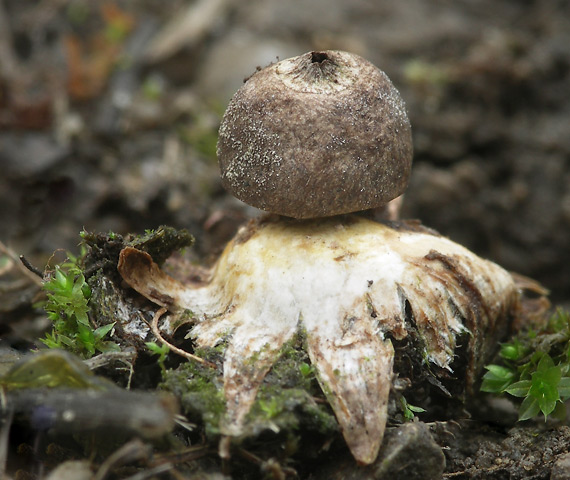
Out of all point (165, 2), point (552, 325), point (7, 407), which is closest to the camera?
point (7, 407)

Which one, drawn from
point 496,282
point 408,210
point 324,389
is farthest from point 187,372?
point 408,210

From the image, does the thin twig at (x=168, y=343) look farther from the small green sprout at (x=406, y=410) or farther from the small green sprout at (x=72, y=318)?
the small green sprout at (x=406, y=410)

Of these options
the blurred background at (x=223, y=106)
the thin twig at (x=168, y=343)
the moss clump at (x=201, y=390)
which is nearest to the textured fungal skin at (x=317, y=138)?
the thin twig at (x=168, y=343)

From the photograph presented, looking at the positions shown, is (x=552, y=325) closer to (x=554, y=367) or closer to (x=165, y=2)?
(x=554, y=367)

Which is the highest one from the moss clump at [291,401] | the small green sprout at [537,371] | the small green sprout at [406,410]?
the moss clump at [291,401]

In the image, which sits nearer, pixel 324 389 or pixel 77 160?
pixel 324 389

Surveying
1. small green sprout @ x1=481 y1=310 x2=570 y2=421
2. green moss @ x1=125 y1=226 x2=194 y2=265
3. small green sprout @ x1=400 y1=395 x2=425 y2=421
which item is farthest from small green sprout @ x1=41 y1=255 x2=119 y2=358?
small green sprout @ x1=481 y1=310 x2=570 y2=421

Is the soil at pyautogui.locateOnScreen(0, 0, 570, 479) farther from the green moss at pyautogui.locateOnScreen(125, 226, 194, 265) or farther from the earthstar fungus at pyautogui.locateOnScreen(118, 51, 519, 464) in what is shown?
the earthstar fungus at pyautogui.locateOnScreen(118, 51, 519, 464)
